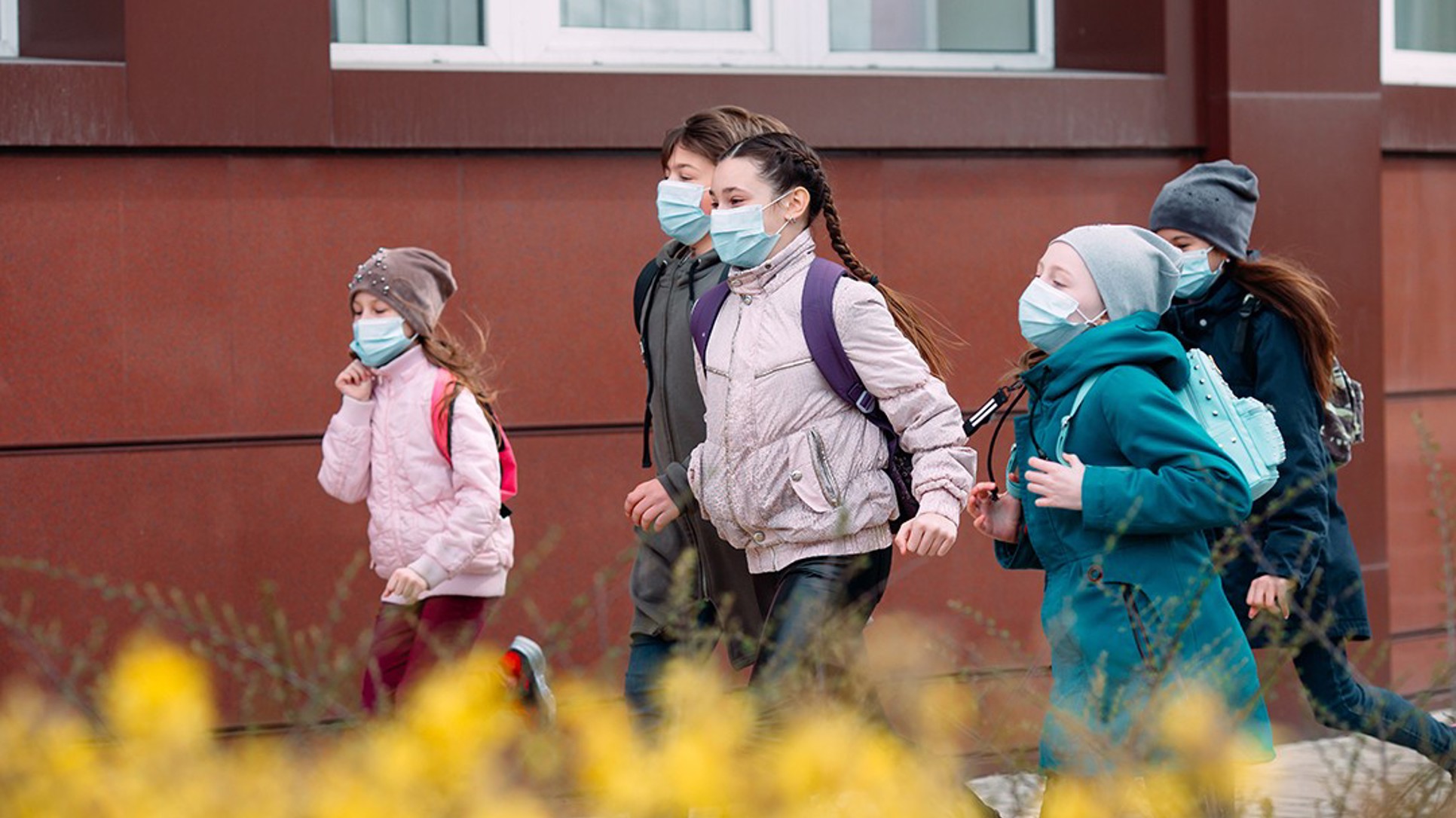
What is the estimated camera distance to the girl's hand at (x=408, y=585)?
458cm

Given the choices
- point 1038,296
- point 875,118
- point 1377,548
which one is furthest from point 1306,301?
point 1377,548

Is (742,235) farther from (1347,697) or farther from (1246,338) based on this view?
(1347,697)

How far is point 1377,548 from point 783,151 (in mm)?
3459

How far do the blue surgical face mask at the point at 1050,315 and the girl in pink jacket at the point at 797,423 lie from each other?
262 mm

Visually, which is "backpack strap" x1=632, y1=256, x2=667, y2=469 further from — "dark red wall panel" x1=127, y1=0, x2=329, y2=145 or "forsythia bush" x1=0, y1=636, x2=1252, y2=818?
"forsythia bush" x1=0, y1=636, x2=1252, y2=818

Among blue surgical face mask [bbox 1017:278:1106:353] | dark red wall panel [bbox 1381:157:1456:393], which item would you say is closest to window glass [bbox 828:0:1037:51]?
dark red wall panel [bbox 1381:157:1456:393]

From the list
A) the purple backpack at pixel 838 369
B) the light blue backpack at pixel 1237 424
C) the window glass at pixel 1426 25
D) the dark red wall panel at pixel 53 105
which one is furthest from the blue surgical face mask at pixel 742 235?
the window glass at pixel 1426 25

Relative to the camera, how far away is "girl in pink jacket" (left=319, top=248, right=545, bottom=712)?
187 inches

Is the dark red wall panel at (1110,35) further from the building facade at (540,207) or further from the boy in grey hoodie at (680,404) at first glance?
the boy in grey hoodie at (680,404)

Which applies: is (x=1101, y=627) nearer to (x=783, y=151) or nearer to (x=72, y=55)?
(x=783, y=151)

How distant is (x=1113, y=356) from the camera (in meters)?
3.76

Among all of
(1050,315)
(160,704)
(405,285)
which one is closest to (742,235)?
(1050,315)

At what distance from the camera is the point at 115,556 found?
18.2 ft

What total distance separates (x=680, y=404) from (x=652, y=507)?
37 cm
